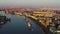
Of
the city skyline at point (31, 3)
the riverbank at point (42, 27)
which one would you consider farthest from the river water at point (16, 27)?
the city skyline at point (31, 3)

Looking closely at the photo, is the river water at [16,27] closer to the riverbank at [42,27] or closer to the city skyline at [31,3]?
the riverbank at [42,27]

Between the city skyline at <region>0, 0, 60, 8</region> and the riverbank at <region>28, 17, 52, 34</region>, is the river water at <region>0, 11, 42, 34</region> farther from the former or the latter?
the city skyline at <region>0, 0, 60, 8</region>

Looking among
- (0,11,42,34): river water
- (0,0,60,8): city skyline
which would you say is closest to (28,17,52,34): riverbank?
(0,11,42,34): river water

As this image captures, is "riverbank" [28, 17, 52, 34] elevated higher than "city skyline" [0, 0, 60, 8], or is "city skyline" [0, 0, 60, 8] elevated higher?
"city skyline" [0, 0, 60, 8]

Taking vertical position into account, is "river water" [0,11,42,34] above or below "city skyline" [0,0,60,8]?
below

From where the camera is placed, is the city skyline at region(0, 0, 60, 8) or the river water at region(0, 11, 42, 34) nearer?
the river water at region(0, 11, 42, 34)

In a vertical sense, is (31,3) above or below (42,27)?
above

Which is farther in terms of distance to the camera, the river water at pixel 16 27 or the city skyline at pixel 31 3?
the city skyline at pixel 31 3

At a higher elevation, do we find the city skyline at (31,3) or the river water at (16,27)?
the city skyline at (31,3)

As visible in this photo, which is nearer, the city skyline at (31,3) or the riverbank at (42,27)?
the riverbank at (42,27)
